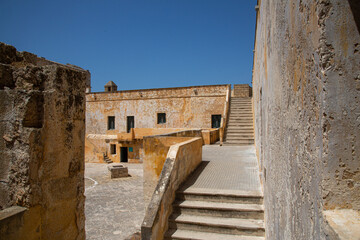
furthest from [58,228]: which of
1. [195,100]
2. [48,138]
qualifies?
[195,100]

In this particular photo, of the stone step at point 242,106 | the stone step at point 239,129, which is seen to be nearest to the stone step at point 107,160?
the stone step at point 242,106

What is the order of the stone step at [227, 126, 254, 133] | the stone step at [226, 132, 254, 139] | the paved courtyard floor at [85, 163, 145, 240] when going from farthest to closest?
the stone step at [227, 126, 254, 133], the stone step at [226, 132, 254, 139], the paved courtyard floor at [85, 163, 145, 240]

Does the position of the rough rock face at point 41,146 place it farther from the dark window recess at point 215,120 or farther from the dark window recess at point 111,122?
the dark window recess at point 111,122

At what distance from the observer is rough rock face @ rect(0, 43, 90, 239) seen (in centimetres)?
277

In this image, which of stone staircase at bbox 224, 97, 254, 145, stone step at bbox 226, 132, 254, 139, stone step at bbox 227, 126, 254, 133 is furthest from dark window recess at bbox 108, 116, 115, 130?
stone step at bbox 226, 132, 254, 139

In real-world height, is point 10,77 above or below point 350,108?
above

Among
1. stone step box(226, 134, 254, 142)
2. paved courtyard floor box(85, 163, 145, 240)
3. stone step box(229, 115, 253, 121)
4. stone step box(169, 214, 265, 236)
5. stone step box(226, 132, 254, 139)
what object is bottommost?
paved courtyard floor box(85, 163, 145, 240)

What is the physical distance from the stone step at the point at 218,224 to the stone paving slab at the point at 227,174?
84cm

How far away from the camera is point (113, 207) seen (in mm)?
10930

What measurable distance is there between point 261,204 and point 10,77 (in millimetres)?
4871

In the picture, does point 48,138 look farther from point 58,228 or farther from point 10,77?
point 58,228

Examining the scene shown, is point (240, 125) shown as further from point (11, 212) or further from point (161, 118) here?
point (11, 212)

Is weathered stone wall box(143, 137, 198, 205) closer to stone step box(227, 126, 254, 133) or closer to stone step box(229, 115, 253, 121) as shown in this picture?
stone step box(227, 126, 254, 133)

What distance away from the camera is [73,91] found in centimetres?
326
